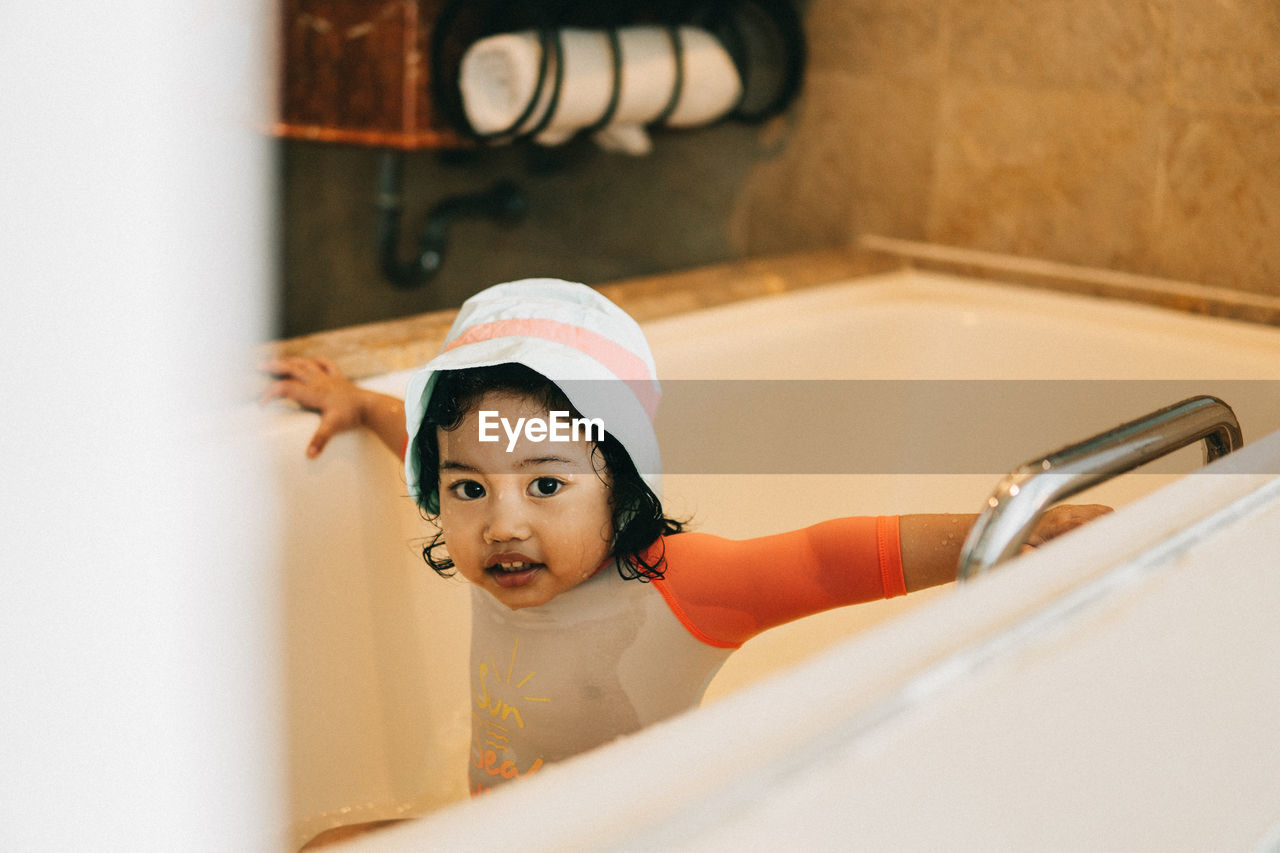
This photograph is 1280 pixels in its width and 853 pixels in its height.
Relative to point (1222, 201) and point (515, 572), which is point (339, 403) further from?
point (1222, 201)

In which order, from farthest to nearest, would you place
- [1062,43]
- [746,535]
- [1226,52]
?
[1062,43] → [1226,52] → [746,535]

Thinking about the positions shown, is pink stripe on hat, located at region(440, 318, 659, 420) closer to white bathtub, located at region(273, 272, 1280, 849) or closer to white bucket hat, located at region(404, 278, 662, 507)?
white bucket hat, located at region(404, 278, 662, 507)

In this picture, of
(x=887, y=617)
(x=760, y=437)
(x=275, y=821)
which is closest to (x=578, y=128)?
(x=760, y=437)

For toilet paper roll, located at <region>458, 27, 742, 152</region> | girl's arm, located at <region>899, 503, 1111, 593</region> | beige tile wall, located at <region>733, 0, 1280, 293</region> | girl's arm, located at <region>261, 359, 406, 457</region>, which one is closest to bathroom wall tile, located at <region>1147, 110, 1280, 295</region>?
beige tile wall, located at <region>733, 0, 1280, 293</region>

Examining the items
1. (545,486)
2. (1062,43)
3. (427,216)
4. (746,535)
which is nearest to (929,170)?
(1062,43)

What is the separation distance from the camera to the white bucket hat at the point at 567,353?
0.70 m

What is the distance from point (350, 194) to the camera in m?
1.71

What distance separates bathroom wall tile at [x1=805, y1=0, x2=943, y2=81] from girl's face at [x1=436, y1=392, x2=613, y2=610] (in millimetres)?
1072

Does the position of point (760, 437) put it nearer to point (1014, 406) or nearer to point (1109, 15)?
point (1014, 406)

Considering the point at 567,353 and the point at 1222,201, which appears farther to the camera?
the point at 1222,201

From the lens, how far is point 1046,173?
1.49 metres

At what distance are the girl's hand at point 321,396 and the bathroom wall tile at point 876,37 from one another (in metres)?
0.97

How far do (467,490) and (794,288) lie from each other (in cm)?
81

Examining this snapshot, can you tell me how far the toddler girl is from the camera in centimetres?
70
